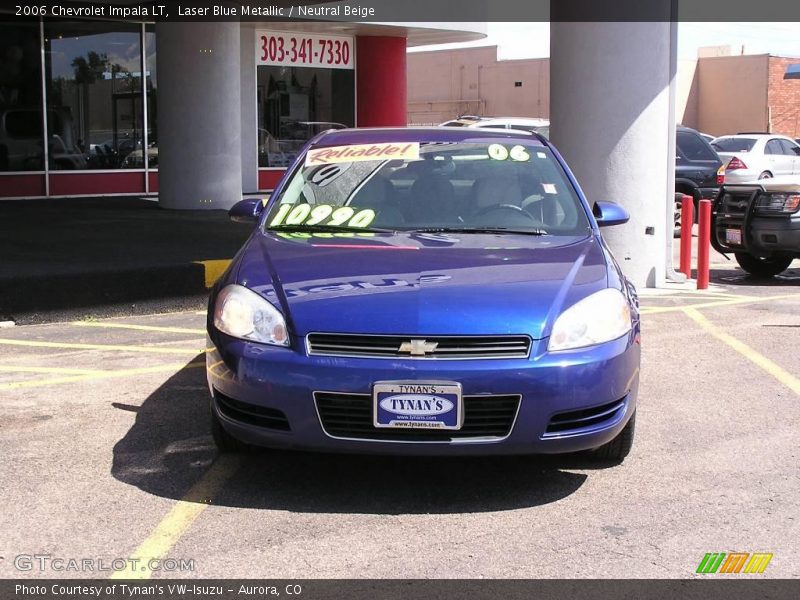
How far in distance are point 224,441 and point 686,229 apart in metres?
8.09

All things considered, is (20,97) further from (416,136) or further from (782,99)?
(782,99)

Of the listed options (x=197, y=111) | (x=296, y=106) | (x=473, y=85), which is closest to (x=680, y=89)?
(x=473, y=85)

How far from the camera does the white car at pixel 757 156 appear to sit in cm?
2066

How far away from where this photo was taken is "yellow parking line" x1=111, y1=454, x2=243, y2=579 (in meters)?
3.87

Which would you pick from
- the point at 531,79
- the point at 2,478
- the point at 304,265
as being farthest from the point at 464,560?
the point at 531,79

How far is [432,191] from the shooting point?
578 cm

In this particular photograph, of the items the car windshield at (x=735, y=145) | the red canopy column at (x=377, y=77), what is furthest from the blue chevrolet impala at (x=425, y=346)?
the car windshield at (x=735, y=145)

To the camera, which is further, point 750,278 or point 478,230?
point 750,278

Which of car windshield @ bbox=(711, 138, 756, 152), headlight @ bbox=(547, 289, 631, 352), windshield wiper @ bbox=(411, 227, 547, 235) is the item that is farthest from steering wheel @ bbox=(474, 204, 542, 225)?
car windshield @ bbox=(711, 138, 756, 152)

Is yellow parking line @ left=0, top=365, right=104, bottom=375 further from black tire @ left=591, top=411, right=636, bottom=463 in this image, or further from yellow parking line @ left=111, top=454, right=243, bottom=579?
black tire @ left=591, top=411, right=636, bottom=463

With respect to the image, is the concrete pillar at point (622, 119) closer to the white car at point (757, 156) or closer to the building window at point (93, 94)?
the white car at point (757, 156)

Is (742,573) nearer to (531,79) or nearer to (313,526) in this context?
(313,526)

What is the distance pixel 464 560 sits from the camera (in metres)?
3.94
